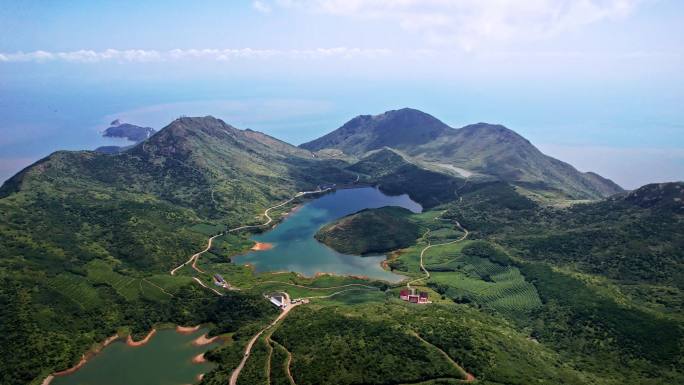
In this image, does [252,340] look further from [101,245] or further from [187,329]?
[101,245]

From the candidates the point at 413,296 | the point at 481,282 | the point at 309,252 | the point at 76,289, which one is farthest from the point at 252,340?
the point at 481,282

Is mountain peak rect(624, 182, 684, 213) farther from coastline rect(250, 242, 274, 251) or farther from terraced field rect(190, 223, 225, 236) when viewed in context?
terraced field rect(190, 223, 225, 236)

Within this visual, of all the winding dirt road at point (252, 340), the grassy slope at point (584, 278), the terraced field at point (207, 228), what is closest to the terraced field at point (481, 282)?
the grassy slope at point (584, 278)

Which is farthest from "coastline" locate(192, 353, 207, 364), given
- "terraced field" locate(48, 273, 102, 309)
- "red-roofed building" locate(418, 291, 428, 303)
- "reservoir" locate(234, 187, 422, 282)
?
"red-roofed building" locate(418, 291, 428, 303)

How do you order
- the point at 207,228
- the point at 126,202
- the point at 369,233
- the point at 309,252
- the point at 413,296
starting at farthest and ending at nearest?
the point at 207,228 < the point at 126,202 < the point at 369,233 < the point at 309,252 < the point at 413,296

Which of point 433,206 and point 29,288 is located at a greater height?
point 433,206

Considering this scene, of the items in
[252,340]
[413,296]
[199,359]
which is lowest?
[199,359]

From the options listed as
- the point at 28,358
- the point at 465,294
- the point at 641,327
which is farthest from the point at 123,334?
the point at 641,327

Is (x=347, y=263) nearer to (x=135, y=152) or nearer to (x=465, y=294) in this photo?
(x=465, y=294)
